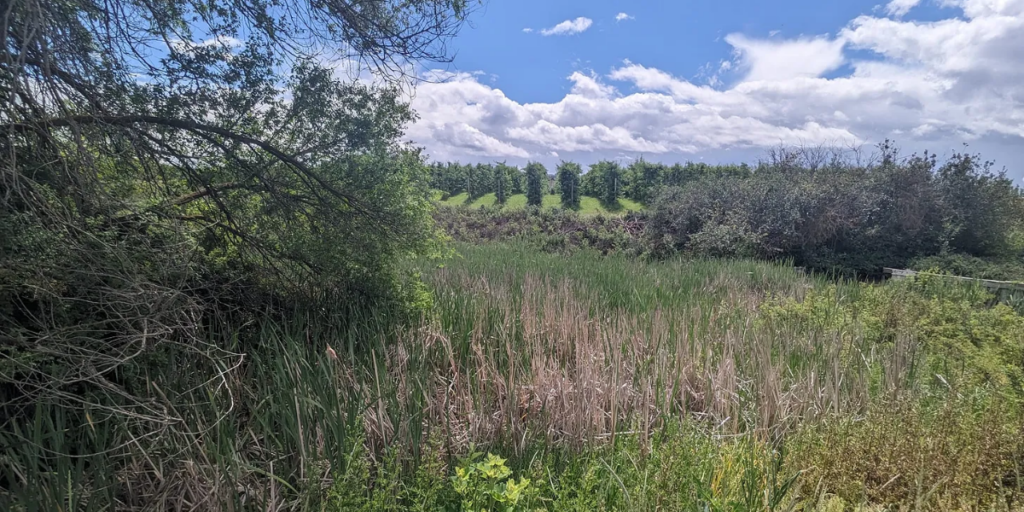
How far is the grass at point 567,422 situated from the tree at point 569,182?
83.4 ft

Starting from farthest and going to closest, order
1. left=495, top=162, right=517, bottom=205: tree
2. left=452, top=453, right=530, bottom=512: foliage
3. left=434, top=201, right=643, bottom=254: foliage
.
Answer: left=495, top=162, right=517, bottom=205: tree < left=434, top=201, right=643, bottom=254: foliage < left=452, top=453, right=530, bottom=512: foliage

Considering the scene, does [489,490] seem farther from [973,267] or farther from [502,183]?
[502,183]

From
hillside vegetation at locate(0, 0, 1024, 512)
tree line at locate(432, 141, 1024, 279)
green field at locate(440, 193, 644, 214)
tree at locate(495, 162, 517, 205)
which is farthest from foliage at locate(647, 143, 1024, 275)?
tree at locate(495, 162, 517, 205)

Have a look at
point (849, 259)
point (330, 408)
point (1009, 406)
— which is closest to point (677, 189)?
point (849, 259)

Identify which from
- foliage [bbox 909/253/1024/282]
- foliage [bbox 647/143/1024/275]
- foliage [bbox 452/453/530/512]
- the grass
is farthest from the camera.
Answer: foliage [bbox 647/143/1024/275]

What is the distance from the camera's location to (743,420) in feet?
10.3

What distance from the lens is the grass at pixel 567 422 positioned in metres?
2.20

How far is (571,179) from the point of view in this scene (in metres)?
30.0

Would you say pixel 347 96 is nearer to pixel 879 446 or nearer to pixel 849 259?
pixel 879 446

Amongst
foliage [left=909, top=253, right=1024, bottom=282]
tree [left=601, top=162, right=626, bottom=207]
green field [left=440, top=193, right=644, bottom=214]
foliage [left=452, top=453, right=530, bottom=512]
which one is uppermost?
tree [left=601, top=162, right=626, bottom=207]

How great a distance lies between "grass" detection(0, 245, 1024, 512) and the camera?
86.7 inches

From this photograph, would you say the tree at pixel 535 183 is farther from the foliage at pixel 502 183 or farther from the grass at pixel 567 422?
the grass at pixel 567 422

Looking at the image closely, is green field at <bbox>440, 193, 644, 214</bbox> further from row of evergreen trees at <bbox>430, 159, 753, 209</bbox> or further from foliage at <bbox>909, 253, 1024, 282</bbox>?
foliage at <bbox>909, 253, 1024, 282</bbox>

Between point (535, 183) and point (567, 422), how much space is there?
27976 millimetres
